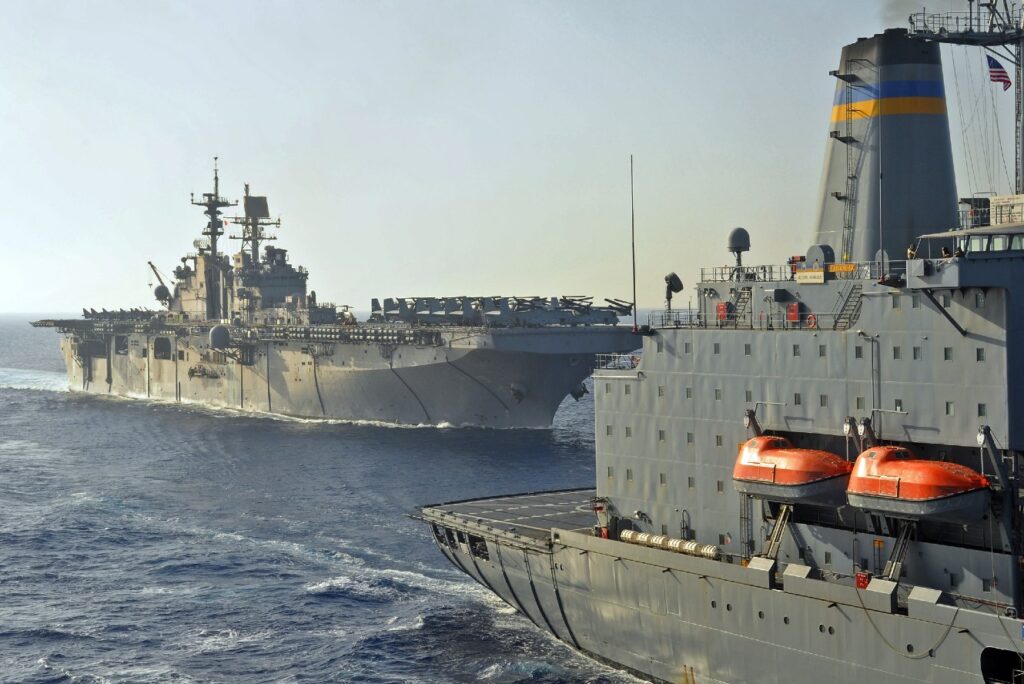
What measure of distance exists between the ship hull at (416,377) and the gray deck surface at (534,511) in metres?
28.5

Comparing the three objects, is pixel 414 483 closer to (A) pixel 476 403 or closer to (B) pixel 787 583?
(A) pixel 476 403

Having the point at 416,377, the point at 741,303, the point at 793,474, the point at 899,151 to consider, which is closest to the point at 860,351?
the point at 793,474

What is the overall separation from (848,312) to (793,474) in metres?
3.25

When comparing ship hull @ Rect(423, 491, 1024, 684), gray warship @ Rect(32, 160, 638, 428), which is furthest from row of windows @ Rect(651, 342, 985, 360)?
gray warship @ Rect(32, 160, 638, 428)

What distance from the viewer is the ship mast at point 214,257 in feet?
309

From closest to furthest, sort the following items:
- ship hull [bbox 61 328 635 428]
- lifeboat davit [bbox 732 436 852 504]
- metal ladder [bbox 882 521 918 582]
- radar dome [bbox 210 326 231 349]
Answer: metal ladder [bbox 882 521 918 582] < lifeboat davit [bbox 732 436 852 504] < ship hull [bbox 61 328 635 428] < radar dome [bbox 210 326 231 349]

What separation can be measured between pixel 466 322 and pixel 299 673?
4442 cm

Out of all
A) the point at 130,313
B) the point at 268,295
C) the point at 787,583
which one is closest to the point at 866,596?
the point at 787,583

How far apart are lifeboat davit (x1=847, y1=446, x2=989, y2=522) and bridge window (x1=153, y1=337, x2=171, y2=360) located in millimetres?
75807

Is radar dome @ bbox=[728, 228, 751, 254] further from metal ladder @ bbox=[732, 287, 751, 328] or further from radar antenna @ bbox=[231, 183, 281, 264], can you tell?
radar antenna @ bbox=[231, 183, 281, 264]

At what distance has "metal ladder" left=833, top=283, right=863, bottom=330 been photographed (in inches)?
805

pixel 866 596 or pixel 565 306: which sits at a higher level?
pixel 565 306

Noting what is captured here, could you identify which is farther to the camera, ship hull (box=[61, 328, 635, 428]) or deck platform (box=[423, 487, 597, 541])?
ship hull (box=[61, 328, 635, 428])

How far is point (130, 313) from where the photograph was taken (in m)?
104
